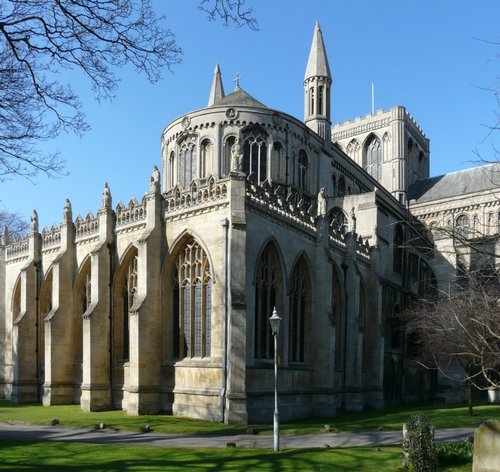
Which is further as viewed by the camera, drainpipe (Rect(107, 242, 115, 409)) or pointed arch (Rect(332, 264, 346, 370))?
pointed arch (Rect(332, 264, 346, 370))

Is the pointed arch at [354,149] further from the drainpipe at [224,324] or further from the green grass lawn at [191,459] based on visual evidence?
the green grass lawn at [191,459]

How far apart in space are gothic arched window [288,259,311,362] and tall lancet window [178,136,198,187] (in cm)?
1093

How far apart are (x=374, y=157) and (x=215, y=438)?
5437 cm

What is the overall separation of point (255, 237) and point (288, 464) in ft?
40.8

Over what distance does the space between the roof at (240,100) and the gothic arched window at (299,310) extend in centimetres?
1233

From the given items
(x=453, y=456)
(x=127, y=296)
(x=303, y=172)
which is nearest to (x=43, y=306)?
(x=127, y=296)

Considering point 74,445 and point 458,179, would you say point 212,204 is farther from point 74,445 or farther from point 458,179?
point 458,179

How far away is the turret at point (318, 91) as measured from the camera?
44000mm

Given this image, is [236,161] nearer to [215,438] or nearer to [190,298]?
[190,298]

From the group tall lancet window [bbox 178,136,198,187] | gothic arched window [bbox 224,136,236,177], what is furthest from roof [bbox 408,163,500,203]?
tall lancet window [bbox 178,136,198,187]

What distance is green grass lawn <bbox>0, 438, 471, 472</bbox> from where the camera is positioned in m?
13.8

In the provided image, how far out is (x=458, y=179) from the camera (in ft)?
211

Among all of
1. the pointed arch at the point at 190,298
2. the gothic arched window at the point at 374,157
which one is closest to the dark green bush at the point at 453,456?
the pointed arch at the point at 190,298

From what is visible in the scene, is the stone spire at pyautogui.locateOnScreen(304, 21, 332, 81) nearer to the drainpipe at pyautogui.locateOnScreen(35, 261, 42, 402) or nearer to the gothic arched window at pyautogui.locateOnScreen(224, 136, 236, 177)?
the gothic arched window at pyautogui.locateOnScreen(224, 136, 236, 177)
